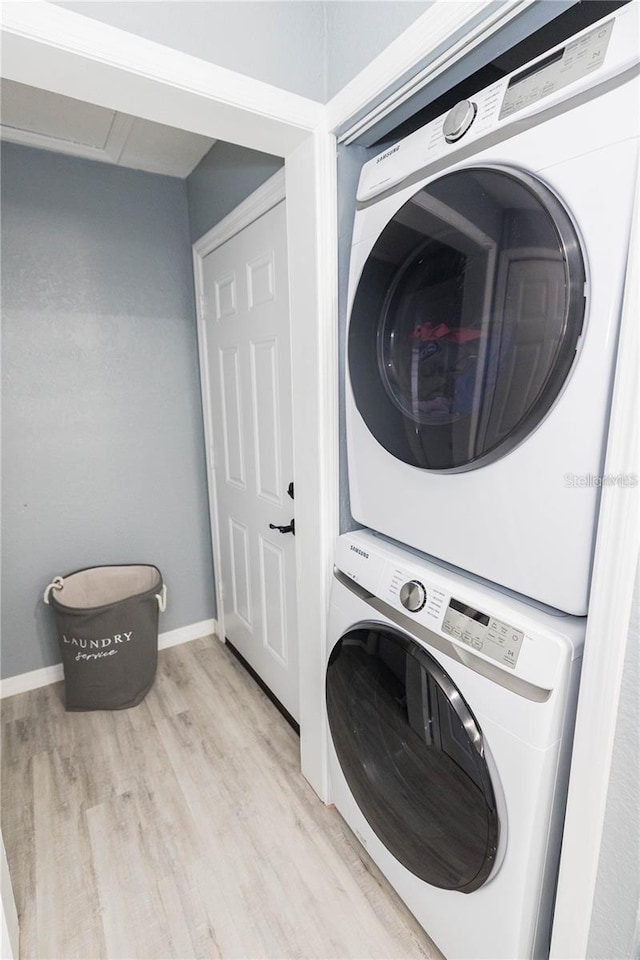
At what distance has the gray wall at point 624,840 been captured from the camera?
0.78 meters

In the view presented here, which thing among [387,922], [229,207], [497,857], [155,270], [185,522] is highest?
[229,207]

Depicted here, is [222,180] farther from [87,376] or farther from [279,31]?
[87,376]

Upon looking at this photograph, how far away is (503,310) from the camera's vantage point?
2.70 ft

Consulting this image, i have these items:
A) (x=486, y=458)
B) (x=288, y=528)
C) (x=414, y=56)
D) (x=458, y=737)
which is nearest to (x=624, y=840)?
(x=458, y=737)

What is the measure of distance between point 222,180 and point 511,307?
1.59 metres

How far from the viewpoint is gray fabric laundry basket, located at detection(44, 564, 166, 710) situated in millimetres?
2006

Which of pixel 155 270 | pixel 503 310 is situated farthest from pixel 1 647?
pixel 503 310

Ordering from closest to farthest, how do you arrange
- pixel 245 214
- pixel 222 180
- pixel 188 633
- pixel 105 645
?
pixel 245 214 < pixel 222 180 < pixel 105 645 < pixel 188 633

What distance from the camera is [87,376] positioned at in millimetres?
2170

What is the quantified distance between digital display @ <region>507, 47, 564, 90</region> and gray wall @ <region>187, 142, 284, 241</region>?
0.93 metres

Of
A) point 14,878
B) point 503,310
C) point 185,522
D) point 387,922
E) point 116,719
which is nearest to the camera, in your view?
point 503,310

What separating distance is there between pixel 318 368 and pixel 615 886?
1229 mm

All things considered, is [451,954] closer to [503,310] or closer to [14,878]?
[14,878]

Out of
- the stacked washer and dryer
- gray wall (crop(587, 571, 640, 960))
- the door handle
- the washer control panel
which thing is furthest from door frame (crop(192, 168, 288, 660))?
gray wall (crop(587, 571, 640, 960))
